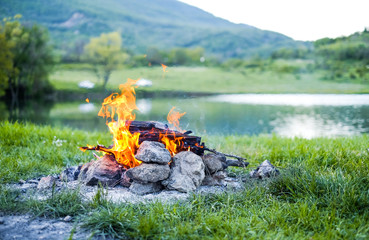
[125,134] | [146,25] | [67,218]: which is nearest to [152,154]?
[125,134]

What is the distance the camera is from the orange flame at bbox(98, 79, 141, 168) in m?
4.52

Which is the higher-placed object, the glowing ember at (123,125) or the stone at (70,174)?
the glowing ember at (123,125)

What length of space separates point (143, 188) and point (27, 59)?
34.1 metres

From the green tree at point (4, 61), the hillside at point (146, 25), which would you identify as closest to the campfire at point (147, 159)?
the green tree at point (4, 61)

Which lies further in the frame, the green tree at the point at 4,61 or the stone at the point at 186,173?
the green tree at the point at 4,61

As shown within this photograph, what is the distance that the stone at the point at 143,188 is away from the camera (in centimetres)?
408

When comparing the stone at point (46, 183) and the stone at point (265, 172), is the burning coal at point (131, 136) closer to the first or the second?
the stone at point (46, 183)

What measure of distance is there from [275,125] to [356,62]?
2944 cm

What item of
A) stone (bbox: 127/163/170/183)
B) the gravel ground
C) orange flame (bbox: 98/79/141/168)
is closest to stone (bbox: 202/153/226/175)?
stone (bbox: 127/163/170/183)

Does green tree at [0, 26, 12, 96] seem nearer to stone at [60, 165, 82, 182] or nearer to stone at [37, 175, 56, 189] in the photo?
stone at [60, 165, 82, 182]

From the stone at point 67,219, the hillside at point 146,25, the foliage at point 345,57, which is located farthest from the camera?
the hillside at point 146,25

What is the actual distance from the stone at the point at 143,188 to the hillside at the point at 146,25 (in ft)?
135

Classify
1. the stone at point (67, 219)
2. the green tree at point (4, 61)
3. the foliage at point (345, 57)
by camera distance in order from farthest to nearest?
the foliage at point (345, 57) → the green tree at point (4, 61) → the stone at point (67, 219)

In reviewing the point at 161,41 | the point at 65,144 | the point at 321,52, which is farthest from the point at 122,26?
the point at 65,144
